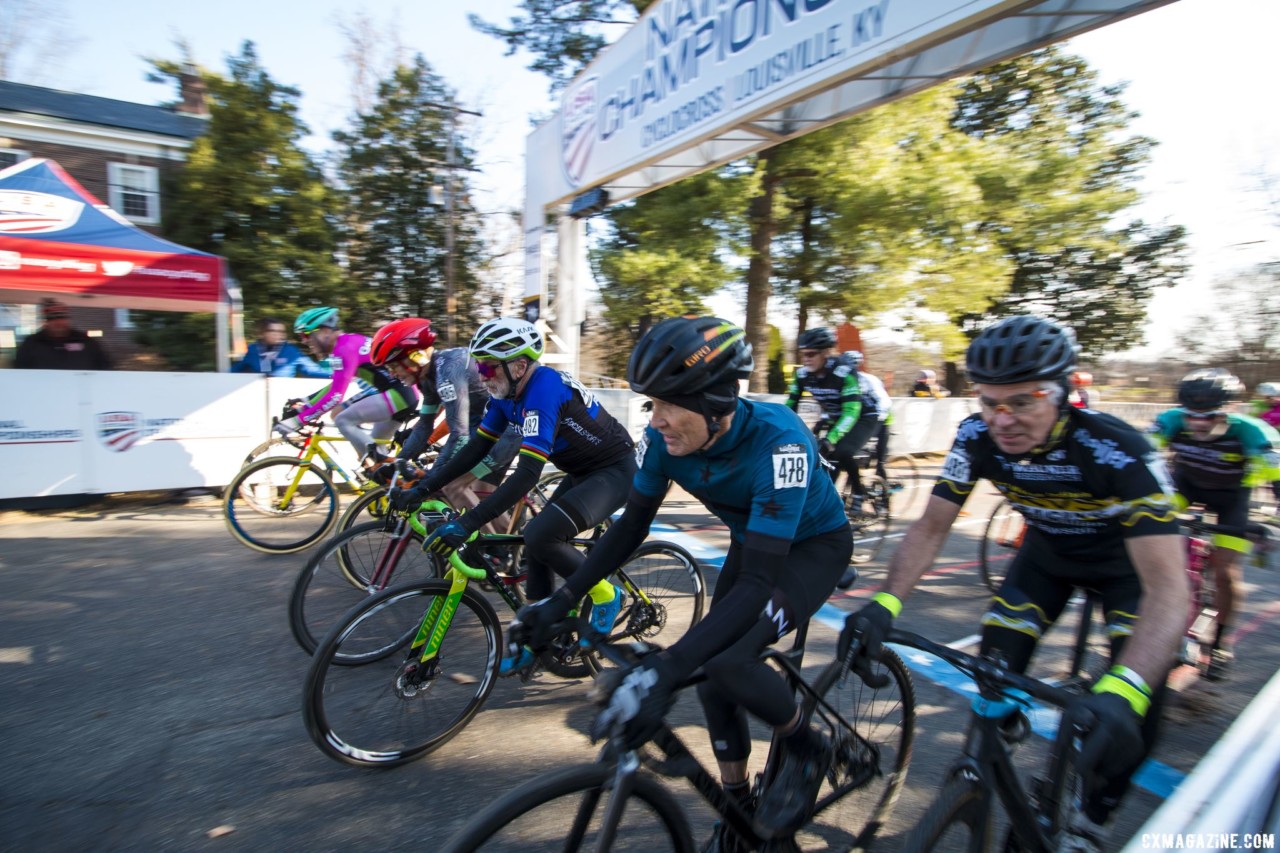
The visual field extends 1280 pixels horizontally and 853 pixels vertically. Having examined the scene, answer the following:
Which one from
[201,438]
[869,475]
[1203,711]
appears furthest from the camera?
[869,475]

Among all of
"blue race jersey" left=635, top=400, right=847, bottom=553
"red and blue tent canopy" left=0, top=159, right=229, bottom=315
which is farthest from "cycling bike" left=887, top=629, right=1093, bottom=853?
"red and blue tent canopy" left=0, top=159, right=229, bottom=315

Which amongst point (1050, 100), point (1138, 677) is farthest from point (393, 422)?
point (1050, 100)

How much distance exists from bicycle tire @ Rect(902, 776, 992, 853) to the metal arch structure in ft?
19.3

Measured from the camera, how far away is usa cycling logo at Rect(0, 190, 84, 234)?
815cm

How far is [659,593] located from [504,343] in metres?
1.84

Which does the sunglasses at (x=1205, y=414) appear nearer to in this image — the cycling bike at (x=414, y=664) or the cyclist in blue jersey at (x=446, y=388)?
the cycling bike at (x=414, y=664)

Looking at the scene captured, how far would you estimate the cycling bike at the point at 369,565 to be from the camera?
154 inches

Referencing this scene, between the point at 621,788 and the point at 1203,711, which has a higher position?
the point at 621,788

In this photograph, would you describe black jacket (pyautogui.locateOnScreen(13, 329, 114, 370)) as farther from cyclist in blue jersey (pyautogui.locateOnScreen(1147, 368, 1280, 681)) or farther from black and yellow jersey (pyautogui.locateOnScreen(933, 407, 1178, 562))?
cyclist in blue jersey (pyautogui.locateOnScreen(1147, 368, 1280, 681))

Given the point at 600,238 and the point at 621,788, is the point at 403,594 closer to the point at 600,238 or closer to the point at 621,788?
the point at 621,788

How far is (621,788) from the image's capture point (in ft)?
5.90

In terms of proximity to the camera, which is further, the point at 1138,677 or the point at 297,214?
the point at 297,214

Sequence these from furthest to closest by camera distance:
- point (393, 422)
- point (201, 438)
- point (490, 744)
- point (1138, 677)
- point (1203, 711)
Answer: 1. point (201, 438)
2. point (393, 422)
3. point (1203, 711)
4. point (490, 744)
5. point (1138, 677)

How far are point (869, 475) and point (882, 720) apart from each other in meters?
8.96
